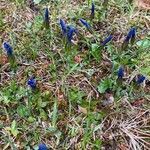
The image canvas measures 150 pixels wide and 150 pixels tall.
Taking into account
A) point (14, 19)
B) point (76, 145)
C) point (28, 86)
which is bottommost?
point (76, 145)

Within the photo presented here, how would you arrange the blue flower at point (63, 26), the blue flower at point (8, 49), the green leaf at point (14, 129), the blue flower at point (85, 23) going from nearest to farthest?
the green leaf at point (14, 129), the blue flower at point (8, 49), the blue flower at point (63, 26), the blue flower at point (85, 23)

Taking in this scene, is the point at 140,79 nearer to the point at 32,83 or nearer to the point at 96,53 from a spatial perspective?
the point at 96,53

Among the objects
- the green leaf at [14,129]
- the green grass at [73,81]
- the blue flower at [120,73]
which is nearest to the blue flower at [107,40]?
the green grass at [73,81]

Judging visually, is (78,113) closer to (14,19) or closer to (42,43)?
(42,43)

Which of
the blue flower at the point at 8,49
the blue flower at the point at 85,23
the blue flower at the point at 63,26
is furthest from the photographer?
the blue flower at the point at 85,23

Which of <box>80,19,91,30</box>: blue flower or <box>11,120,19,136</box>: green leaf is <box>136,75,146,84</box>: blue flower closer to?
<box>80,19,91,30</box>: blue flower

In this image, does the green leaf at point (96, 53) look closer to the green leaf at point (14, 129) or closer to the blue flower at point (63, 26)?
the blue flower at point (63, 26)

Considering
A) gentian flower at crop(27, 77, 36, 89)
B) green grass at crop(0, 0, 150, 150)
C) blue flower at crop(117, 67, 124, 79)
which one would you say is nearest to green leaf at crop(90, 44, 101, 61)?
green grass at crop(0, 0, 150, 150)

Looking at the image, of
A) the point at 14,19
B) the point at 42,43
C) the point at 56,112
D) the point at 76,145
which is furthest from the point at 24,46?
the point at 76,145

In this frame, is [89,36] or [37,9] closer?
[89,36]
